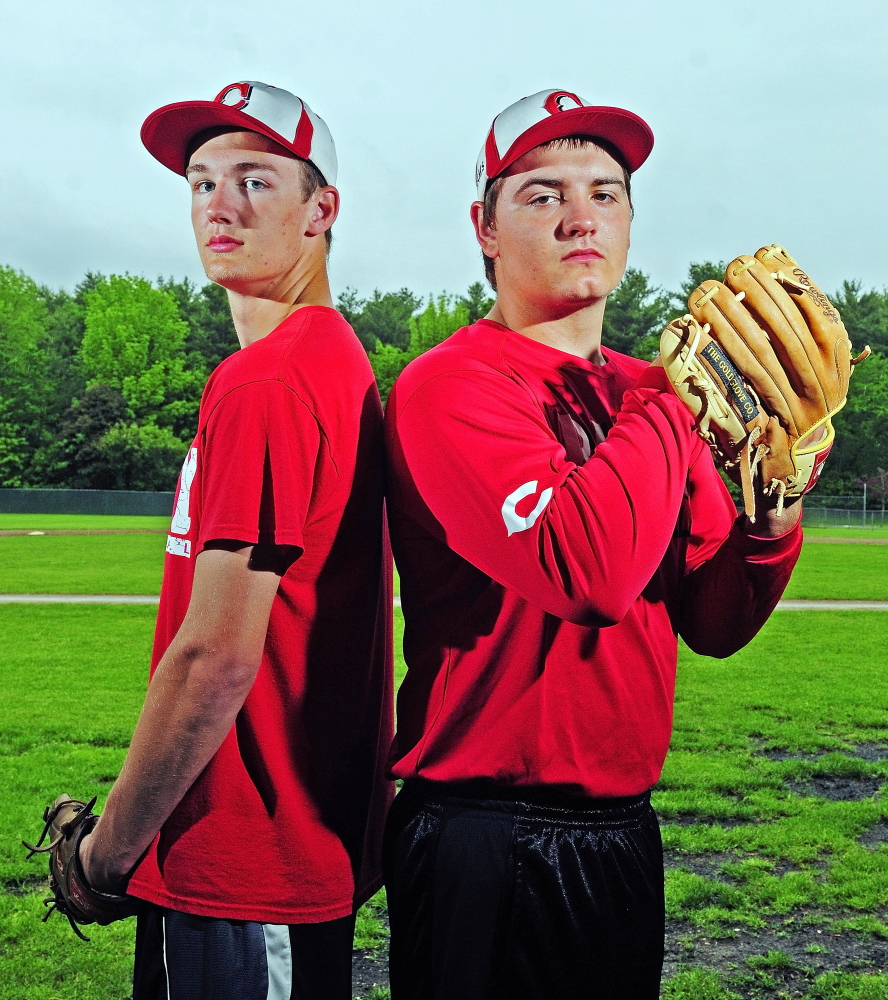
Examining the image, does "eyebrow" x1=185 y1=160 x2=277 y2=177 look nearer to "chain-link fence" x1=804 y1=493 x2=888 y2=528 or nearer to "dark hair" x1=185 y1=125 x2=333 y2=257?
"dark hair" x1=185 y1=125 x2=333 y2=257

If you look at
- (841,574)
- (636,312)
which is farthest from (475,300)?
(841,574)

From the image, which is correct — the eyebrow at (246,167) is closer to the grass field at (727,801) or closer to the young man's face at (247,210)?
the young man's face at (247,210)

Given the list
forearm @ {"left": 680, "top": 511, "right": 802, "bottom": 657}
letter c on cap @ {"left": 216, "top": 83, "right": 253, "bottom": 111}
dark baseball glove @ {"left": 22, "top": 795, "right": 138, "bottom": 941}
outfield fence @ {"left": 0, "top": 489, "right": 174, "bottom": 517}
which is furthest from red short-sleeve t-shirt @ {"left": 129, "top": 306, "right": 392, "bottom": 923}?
outfield fence @ {"left": 0, "top": 489, "right": 174, "bottom": 517}

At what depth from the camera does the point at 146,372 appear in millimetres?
54750

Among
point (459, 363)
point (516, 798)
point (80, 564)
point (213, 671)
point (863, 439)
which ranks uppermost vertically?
point (863, 439)

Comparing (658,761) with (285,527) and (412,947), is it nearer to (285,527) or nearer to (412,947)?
(412,947)

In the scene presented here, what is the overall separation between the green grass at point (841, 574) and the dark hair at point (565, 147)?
14932 mm

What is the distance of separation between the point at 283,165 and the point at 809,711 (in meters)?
7.49

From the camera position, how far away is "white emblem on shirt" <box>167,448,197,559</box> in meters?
1.89

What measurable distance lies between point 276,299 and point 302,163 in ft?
0.94

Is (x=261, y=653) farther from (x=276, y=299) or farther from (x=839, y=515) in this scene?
(x=839, y=515)

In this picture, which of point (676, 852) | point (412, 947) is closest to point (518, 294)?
point (412, 947)

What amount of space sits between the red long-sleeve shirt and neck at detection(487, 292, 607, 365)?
0.18 feet

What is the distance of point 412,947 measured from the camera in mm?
1858
